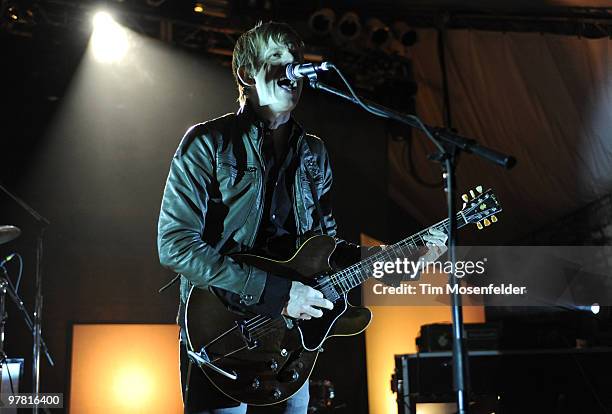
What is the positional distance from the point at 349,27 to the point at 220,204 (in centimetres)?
454

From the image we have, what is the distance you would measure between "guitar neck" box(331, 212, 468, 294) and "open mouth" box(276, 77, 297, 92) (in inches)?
29.2

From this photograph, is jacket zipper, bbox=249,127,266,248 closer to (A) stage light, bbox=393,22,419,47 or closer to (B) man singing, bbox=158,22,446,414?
(B) man singing, bbox=158,22,446,414

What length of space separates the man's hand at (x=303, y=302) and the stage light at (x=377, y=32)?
4748mm

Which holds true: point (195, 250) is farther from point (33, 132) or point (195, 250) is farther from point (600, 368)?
point (33, 132)

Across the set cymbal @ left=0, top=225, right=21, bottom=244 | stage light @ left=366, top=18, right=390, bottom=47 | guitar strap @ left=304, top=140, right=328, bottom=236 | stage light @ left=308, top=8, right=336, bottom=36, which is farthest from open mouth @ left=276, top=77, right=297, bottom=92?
stage light @ left=366, top=18, right=390, bottom=47

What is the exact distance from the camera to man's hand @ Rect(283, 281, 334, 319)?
266cm

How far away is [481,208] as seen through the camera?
3.12 m

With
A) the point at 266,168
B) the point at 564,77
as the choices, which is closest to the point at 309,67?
the point at 266,168

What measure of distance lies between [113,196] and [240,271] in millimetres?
4489

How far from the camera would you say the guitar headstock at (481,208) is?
122 inches

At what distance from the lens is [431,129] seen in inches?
89.5

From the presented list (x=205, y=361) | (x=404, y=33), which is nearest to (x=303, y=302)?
(x=205, y=361)

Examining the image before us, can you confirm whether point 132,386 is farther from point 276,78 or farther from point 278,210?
point 276,78

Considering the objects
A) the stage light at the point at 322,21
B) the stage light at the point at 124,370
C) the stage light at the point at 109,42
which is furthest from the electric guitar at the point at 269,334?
the stage light at the point at 109,42
